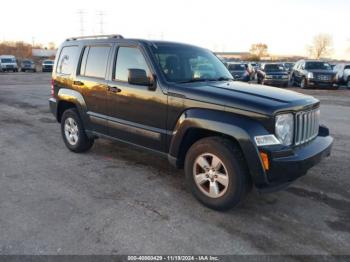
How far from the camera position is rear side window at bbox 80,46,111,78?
5293 mm

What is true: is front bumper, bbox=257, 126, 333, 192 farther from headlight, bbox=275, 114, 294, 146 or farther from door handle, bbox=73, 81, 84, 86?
door handle, bbox=73, 81, 84, 86

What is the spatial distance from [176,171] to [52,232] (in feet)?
7.48

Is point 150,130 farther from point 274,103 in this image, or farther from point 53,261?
point 53,261

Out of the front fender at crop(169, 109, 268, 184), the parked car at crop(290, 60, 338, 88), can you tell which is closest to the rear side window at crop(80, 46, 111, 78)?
the front fender at crop(169, 109, 268, 184)

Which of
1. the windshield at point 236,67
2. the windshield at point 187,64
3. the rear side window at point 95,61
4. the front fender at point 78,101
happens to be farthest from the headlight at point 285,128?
the windshield at point 236,67

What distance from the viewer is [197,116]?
12.9ft

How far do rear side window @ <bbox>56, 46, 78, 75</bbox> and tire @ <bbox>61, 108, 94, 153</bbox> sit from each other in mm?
734

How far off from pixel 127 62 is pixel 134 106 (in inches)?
27.0

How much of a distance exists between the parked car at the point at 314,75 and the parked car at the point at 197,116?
1645 cm

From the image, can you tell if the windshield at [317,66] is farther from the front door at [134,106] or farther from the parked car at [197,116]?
the front door at [134,106]

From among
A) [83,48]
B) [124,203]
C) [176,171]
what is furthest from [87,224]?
[83,48]

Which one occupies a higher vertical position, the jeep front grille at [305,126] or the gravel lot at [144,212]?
the jeep front grille at [305,126]

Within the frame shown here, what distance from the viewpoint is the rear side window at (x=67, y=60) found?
5984mm

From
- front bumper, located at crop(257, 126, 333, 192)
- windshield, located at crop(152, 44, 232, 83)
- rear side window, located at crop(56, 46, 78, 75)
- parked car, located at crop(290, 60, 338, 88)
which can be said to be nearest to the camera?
front bumper, located at crop(257, 126, 333, 192)
